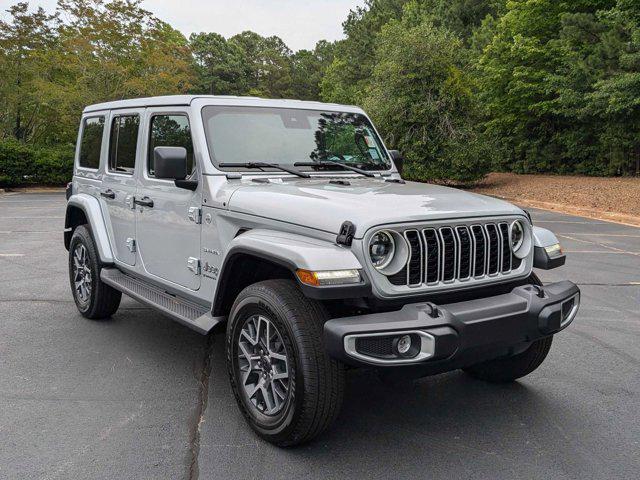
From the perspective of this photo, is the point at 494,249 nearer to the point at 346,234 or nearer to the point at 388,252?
the point at 388,252

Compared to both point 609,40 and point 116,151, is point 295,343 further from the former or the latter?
point 609,40

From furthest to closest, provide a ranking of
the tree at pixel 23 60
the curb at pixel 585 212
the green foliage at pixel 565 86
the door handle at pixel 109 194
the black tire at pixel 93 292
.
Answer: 1. the tree at pixel 23 60
2. the green foliage at pixel 565 86
3. the curb at pixel 585 212
4. the black tire at pixel 93 292
5. the door handle at pixel 109 194

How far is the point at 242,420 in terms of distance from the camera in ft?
12.1

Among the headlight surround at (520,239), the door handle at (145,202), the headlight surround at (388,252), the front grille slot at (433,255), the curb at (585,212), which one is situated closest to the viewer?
the headlight surround at (388,252)

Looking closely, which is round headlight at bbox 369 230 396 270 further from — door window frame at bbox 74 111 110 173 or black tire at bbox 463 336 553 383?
door window frame at bbox 74 111 110 173

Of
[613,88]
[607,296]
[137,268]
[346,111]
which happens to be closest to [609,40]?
[613,88]

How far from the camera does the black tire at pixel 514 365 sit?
400 cm

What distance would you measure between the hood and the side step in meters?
0.74

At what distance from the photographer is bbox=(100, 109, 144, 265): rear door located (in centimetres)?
498

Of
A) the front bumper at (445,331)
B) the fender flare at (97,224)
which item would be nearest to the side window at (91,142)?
the fender flare at (97,224)

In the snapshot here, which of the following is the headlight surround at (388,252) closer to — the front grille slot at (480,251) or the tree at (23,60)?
the front grille slot at (480,251)

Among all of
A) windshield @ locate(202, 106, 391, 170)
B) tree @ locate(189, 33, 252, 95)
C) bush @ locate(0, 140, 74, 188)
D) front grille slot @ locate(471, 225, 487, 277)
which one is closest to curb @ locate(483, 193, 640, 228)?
windshield @ locate(202, 106, 391, 170)

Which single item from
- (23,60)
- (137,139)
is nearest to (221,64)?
(23,60)

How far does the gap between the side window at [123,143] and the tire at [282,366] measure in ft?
7.16
